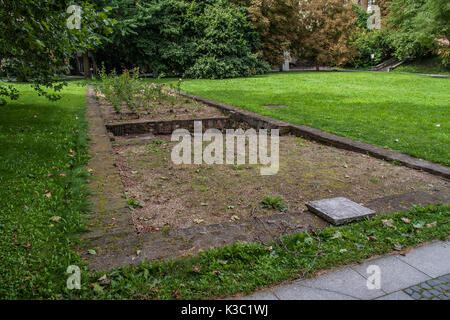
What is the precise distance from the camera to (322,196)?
3.61 meters

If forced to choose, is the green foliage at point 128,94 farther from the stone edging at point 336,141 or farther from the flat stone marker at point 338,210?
the flat stone marker at point 338,210

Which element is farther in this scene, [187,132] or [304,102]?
[304,102]

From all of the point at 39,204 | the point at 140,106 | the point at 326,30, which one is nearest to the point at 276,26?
the point at 326,30

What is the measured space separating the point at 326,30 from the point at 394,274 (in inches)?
1160

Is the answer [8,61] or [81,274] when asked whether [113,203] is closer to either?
[81,274]

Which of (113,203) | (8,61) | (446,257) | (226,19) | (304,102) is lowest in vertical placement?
(446,257)

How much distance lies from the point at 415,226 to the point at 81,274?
2.54 metres

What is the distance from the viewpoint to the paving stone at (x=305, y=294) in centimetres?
193

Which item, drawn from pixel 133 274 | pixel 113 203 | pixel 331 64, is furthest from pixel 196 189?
pixel 331 64

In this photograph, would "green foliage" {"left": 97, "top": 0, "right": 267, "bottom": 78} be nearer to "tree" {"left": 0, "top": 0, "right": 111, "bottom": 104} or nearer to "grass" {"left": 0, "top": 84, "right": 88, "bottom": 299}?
"tree" {"left": 0, "top": 0, "right": 111, "bottom": 104}

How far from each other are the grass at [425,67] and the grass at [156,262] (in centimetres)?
2713

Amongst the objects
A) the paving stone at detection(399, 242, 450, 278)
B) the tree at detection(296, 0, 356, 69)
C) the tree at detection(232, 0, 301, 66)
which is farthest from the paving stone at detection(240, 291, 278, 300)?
the tree at detection(296, 0, 356, 69)

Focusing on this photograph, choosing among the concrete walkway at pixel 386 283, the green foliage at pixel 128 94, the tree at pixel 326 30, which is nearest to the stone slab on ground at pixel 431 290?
the concrete walkway at pixel 386 283

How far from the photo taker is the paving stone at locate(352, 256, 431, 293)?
6.69ft
